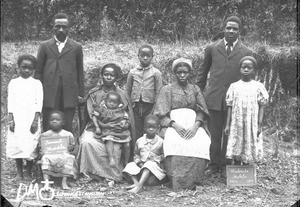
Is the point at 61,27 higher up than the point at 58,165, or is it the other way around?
the point at 61,27

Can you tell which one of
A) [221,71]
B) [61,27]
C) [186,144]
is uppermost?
[61,27]

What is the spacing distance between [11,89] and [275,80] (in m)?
4.32

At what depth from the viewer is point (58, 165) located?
498cm

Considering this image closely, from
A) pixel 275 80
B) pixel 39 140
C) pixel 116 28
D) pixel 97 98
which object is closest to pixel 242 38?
pixel 275 80

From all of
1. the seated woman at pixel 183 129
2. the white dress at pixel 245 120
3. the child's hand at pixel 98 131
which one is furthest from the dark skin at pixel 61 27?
the white dress at pixel 245 120

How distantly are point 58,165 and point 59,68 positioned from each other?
111 cm

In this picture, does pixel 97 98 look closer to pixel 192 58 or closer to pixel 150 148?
pixel 150 148

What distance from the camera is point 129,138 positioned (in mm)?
5262

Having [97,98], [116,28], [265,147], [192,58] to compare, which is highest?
[116,28]

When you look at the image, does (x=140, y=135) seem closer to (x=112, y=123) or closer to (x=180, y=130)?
(x=112, y=123)

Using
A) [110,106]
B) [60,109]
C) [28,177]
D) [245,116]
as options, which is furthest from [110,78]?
[245,116]

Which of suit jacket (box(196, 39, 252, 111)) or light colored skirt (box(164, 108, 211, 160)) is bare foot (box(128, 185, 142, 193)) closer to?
light colored skirt (box(164, 108, 211, 160))

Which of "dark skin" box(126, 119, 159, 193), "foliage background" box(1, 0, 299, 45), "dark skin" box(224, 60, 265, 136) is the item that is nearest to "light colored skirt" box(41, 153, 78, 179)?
"dark skin" box(126, 119, 159, 193)

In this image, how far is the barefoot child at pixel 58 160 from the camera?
496 cm
